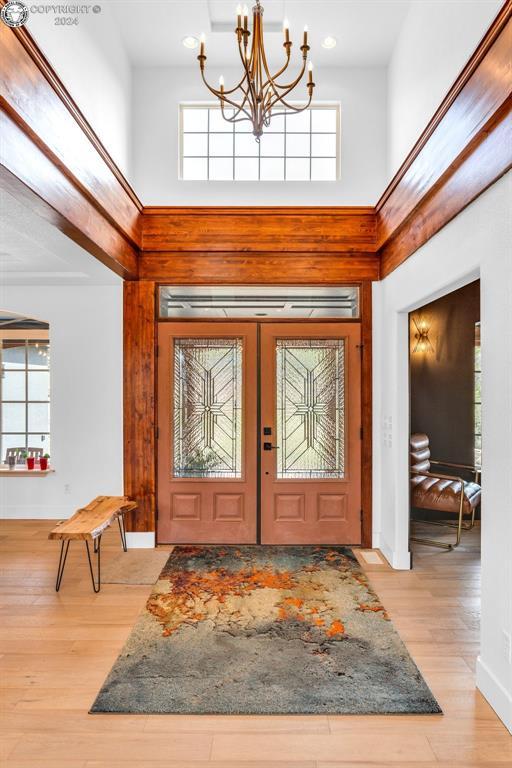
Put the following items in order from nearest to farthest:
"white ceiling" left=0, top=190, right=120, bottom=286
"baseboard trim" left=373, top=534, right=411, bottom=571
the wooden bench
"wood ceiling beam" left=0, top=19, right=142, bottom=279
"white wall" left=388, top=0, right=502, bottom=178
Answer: "wood ceiling beam" left=0, top=19, right=142, bottom=279 → "white wall" left=388, top=0, right=502, bottom=178 → "white ceiling" left=0, top=190, right=120, bottom=286 → the wooden bench → "baseboard trim" left=373, top=534, right=411, bottom=571

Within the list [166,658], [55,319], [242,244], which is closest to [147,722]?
[166,658]

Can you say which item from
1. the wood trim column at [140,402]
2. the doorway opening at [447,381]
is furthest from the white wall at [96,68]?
the doorway opening at [447,381]

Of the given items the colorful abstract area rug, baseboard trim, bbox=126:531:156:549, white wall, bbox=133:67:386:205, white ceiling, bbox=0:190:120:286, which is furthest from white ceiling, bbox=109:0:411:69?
the colorful abstract area rug

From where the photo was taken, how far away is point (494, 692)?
90.6 inches

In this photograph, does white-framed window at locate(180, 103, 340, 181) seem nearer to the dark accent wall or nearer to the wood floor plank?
the dark accent wall

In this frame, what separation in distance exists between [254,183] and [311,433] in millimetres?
2476

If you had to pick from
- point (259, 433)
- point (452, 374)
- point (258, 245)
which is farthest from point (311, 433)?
point (452, 374)

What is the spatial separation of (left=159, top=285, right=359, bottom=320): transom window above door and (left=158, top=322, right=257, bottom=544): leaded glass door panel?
142 millimetres

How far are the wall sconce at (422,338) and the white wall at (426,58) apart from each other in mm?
1847

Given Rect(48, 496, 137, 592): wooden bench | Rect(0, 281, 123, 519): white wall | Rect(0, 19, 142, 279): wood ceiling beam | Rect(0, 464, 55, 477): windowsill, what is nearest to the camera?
Rect(0, 19, 142, 279): wood ceiling beam

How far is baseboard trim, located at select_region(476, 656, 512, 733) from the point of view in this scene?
217 centimetres

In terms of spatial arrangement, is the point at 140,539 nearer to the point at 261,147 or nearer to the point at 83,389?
the point at 83,389

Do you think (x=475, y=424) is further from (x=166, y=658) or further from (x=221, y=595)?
(x=166, y=658)

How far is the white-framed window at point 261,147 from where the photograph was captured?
475cm
